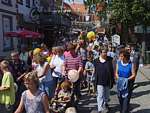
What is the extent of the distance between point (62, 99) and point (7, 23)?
16973 millimetres

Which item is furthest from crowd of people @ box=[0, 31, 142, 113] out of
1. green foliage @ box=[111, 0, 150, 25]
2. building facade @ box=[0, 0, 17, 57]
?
green foliage @ box=[111, 0, 150, 25]

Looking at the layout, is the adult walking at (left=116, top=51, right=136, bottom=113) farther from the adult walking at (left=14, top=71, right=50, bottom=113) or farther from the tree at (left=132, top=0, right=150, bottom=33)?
the tree at (left=132, top=0, right=150, bottom=33)

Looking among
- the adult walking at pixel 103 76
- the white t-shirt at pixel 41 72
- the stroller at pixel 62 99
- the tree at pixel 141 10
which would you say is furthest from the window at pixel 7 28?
the stroller at pixel 62 99

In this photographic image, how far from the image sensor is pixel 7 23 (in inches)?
1046

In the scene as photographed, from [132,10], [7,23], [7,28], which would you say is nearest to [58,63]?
[7,28]

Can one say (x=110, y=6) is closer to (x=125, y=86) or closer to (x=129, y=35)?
(x=129, y=35)

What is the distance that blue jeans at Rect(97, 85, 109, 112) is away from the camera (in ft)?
37.2

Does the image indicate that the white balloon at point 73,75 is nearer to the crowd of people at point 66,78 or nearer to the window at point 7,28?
the crowd of people at point 66,78

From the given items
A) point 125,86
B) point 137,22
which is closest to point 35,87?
point 125,86

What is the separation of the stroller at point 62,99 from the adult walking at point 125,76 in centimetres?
121

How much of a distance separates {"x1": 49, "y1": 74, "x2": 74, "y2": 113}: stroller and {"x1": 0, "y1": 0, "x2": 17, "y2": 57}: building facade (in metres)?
14.6

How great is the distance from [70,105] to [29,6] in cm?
2573

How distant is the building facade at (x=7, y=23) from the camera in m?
24.9

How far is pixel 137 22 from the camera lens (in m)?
28.0
